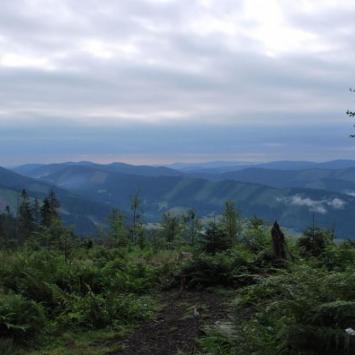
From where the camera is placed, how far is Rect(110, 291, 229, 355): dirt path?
7.80 metres

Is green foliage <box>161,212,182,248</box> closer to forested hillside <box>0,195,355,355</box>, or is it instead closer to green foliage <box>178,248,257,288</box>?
forested hillside <box>0,195,355,355</box>

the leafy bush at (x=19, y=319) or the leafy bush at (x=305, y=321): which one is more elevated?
the leafy bush at (x=305, y=321)

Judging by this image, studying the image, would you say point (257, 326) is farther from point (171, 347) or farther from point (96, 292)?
point (96, 292)

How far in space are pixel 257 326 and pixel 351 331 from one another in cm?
150

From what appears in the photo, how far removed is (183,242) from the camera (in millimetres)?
19516

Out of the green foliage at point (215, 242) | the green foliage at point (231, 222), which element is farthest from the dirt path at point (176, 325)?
the green foliage at point (231, 222)

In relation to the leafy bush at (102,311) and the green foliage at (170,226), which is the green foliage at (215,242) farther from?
the green foliage at (170,226)

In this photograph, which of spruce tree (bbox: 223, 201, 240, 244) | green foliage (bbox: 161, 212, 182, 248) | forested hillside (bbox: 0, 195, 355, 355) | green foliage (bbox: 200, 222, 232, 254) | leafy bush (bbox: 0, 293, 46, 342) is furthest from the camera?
green foliage (bbox: 161, 212, 182, 248)

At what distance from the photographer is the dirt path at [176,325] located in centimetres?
780

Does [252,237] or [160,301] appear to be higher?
[252,237]

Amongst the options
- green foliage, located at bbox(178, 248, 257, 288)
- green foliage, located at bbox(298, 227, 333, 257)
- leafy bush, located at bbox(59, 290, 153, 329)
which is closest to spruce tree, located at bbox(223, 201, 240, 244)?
green foliage, located at bbox(298, 227, 333, 257)

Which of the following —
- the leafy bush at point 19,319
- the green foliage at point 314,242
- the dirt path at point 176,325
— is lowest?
the dirt path at point 176,325

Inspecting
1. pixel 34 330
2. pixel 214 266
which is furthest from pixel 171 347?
pixel 214 266

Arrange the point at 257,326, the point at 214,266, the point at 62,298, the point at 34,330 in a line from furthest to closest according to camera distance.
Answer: the point at 214,266 < the point at 62,298 < the point at 34,330 < the point at 257,326
